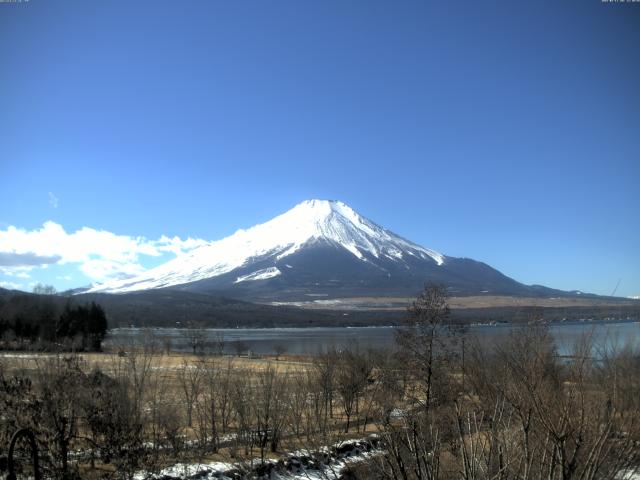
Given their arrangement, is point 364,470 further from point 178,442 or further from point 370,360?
point 370,360

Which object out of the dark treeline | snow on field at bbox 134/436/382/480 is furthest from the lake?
snow on field at bbox 134/436/382/480

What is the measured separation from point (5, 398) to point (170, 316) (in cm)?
18681

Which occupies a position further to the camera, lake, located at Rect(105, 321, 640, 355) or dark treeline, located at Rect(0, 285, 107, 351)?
dark treeline, located at Rect(0, 285, 107, 351)

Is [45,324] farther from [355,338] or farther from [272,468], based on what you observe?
[272,468]

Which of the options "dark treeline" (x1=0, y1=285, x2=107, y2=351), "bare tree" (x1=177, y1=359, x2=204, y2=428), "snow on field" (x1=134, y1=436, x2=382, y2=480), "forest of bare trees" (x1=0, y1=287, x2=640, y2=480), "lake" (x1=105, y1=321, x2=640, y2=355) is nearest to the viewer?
"forest of bare trees" (x1=0, y1=287, x2=640, y2=480)

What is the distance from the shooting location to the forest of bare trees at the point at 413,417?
6.12 metres

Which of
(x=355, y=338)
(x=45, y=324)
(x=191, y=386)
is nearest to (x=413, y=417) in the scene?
(x=191, y=386)

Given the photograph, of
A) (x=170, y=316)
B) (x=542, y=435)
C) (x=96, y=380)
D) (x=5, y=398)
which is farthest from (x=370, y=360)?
(x=170, y=316)

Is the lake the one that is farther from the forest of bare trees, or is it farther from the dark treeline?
the dark treeline

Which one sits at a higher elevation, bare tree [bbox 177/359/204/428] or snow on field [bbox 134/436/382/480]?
bare tree [bbox 177/359/204/428]

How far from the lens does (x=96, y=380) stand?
13.7 meters

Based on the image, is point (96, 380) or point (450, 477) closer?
point (450, 477)

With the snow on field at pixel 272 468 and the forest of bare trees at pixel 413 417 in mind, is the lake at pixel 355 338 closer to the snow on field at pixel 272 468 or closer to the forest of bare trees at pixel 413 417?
the forest of bare trees at pixel 413 417

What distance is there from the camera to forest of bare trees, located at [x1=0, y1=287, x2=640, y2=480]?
612 cm
